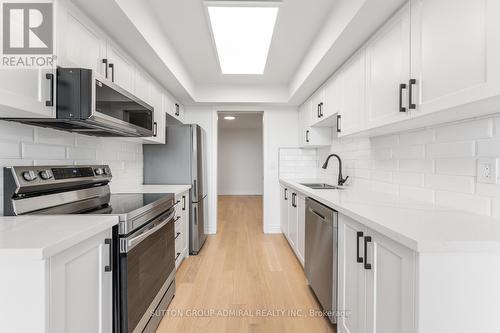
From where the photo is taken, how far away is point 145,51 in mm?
2070

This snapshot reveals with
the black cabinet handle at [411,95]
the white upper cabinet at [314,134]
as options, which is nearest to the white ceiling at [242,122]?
the white upper cabinet at [314,134]

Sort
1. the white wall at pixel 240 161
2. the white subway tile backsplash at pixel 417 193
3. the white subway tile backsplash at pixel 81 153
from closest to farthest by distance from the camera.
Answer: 1. the white subway tile backsplash at pixel 417 193
2. the white subway tile backsplash at pixel 81 153
3. the white wall at pixel 240 161

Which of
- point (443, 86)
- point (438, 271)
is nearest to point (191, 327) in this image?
point (438, 271)

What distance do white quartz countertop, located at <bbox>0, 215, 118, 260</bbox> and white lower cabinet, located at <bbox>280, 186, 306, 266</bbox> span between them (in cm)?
189

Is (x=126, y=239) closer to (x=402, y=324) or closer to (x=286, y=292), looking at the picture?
(x=402, y=324)

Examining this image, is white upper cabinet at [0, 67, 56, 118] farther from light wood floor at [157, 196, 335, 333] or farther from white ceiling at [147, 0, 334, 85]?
light wood floor at [157, 196, 335, 333]

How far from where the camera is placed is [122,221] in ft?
4.28

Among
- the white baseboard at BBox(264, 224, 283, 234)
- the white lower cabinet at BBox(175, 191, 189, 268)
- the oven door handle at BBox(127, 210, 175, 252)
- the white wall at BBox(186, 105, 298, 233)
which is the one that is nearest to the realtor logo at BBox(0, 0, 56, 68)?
the oven door handle at BBox(127, 210, 175, 252)

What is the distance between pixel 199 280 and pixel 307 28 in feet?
8.43

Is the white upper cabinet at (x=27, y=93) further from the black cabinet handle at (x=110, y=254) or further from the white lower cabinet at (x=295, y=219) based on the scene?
the white lower cabinet at (x=295, y=219)

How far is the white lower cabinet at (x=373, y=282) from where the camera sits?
38.4 inches

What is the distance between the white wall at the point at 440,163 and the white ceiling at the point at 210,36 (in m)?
1.16

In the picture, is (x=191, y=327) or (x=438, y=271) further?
(x=191, y=327)

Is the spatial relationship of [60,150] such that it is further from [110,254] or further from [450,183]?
[450,183]
